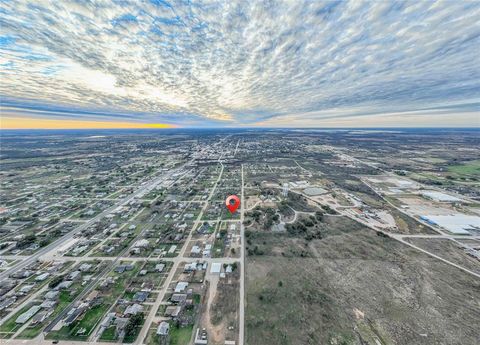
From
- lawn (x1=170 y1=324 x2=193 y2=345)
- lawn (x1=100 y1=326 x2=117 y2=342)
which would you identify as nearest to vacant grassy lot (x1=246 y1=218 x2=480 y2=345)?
lawn (x1=170 y1=324 x2=193 y2=345)

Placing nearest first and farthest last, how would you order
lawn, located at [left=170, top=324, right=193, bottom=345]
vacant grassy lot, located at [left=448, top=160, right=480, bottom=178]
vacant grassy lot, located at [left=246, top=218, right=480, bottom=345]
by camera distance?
lawn, located at [left=170, top=324, right=193, bottom=345] → vacant grassy lot, located at [left=246, top=218, right=480, bottom=345] → vacant grassy lot, located at [left=448, top=160, right=480, bottom=178]

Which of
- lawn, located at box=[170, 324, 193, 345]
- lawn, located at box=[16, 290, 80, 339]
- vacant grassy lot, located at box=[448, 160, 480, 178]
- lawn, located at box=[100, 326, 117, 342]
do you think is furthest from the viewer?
vacant grassy lot, located at box=[448, 160, 480, 178]

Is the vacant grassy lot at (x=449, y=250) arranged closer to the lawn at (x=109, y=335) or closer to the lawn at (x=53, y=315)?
the lawn at (x=109, y=335)

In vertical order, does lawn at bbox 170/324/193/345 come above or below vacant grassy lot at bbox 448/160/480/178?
above

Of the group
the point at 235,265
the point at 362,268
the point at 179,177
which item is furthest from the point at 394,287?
the point at 179,177

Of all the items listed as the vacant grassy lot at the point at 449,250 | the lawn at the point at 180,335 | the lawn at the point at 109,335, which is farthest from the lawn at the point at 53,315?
the vacant grassy lot at the point at 449,250

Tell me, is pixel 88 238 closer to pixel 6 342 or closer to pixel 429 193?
pixel 6 342

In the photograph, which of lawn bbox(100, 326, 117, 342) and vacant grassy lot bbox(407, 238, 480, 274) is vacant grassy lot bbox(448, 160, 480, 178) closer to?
vacant grassy lot bbox(407, 238, 480, 274)

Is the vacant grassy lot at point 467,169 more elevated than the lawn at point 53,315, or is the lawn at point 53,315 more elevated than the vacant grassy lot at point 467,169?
the lawn at point 53,315

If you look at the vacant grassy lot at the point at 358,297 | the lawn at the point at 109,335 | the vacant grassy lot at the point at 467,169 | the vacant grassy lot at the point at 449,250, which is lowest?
the vacant grassy lot at the point at 467,169
